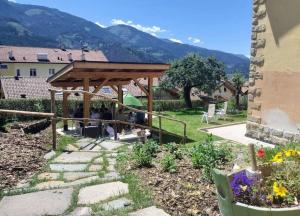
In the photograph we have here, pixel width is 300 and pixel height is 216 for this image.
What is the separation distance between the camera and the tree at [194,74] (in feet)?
118

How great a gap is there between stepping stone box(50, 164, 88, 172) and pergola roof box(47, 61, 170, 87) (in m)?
7.67

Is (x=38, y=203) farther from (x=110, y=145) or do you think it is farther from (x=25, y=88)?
(x=25, y=88)

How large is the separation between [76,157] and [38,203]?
2375mm

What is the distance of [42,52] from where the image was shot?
67.1m

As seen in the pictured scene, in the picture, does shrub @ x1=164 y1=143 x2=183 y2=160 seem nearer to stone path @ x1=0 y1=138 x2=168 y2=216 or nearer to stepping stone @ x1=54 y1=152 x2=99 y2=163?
stone path @ x1=0 y1=138 x2=168 y2=216

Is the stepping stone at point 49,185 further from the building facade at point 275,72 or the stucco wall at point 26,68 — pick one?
the stucco wall at point 26,68

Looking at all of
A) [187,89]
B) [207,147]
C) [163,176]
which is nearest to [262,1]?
[207,147]

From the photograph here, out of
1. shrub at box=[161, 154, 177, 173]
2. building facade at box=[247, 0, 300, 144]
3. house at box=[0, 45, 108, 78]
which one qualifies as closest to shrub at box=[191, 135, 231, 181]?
shrub at box=[161, 154, 177, 173]

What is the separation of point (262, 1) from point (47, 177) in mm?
7156

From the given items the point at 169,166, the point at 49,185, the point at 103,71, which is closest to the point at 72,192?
the point at 49,185

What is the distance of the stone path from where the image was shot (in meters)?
3.80

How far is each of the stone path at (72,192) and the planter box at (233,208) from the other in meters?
0.80

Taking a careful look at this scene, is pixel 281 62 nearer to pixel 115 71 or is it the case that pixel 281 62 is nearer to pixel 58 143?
pixel 58 143

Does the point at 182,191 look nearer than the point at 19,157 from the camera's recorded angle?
Yes
